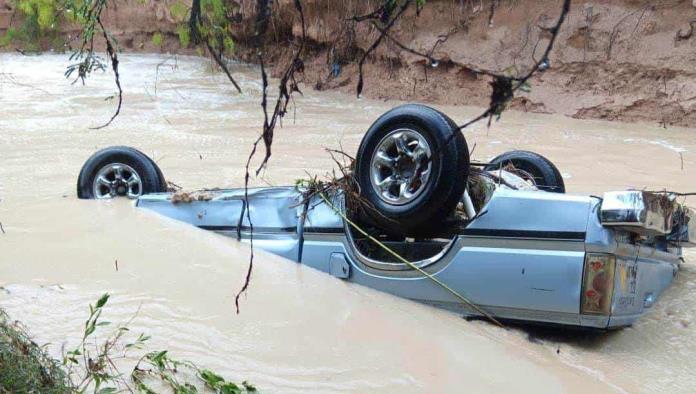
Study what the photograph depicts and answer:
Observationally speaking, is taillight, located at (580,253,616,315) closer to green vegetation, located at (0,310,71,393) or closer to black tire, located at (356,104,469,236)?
black tire, located at (356,104,469,236)

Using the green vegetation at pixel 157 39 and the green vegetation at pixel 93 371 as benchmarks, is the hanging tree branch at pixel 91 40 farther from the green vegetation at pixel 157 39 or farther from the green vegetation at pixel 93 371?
the green vegetation at pixel 157 39

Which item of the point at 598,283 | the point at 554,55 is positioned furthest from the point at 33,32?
the point at 598,283

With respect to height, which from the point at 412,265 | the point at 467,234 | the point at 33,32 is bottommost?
the point at 412,265

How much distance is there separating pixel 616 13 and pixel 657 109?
174cm

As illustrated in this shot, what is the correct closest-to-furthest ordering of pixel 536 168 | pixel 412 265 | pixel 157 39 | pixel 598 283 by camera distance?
pixel 598 283 < pixel 412 265 < pixel 536 168 < pixel 157 39

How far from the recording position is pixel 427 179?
12.6 ft

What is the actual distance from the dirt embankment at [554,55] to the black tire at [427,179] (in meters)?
6.10

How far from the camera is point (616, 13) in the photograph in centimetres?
1225

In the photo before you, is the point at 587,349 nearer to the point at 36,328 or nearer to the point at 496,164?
the point at 496,164

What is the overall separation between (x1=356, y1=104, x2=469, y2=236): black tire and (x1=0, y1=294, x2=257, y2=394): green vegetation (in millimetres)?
1311

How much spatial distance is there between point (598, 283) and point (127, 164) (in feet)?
12.0

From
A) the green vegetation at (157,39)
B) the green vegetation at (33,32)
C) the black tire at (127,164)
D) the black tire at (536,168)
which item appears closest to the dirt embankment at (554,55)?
the black tire at (127,164)

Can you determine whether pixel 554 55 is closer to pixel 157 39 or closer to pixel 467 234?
pixel 467 234

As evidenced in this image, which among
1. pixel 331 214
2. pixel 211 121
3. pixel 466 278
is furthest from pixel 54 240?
pixel 211 121
